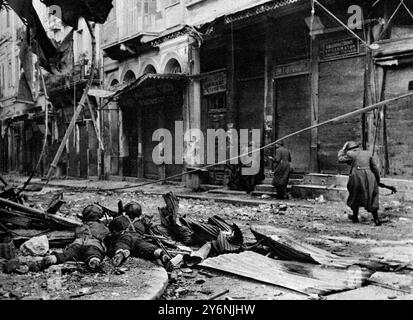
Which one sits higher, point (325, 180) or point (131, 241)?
point (325, 180)

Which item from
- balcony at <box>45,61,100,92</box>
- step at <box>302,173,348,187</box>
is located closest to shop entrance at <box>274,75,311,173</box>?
step at <box>302,173,348,187</box>

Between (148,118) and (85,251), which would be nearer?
(85,251)

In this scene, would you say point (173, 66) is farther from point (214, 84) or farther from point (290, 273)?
point (290, 273)

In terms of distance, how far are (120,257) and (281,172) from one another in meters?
7.86

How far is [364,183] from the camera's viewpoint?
8.66 metres

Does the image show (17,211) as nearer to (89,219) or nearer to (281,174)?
(89,219)

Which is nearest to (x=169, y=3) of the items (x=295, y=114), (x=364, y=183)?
(x=295, y=114)

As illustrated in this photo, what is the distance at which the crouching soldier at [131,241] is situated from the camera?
5.40 m

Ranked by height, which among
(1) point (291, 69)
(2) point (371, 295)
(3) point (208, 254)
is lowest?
(2) point (371, 295)

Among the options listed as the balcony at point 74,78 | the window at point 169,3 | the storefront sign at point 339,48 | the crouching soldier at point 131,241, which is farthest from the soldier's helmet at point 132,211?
the balcony at point 74,78

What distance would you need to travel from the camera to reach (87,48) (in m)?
24.9
